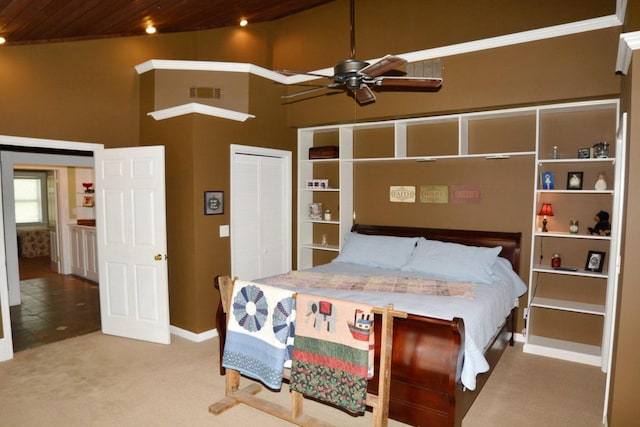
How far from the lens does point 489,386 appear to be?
127 inches

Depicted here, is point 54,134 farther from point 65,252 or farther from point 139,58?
point 65,252

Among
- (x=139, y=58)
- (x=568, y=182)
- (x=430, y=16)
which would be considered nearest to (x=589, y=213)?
(x=568, y=182)

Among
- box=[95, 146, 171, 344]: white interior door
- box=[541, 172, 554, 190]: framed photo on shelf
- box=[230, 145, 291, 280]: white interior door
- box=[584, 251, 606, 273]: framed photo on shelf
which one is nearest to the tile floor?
box=[95, 146, 171, 344]: white interior door

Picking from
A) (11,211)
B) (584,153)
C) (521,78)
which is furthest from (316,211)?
(11,211)

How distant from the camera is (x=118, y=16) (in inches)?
153

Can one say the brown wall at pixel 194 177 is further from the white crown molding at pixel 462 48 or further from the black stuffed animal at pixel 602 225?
the black stuffed animal at pixel 602 225

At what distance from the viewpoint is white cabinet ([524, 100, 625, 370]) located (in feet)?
12.1

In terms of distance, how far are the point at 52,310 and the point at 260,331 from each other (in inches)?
158

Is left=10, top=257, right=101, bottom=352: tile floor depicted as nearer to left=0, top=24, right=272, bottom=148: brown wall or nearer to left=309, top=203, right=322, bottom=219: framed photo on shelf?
left=0, top=24, right=272, bottom=148: brown wall

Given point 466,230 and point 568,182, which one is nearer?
point 568,182

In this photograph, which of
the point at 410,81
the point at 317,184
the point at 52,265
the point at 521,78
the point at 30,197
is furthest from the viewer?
the point at 30,197

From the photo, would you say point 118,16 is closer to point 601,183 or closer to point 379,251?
point 379,251

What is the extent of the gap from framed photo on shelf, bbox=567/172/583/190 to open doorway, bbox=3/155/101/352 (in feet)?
16.9

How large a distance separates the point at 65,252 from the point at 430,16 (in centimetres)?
709
